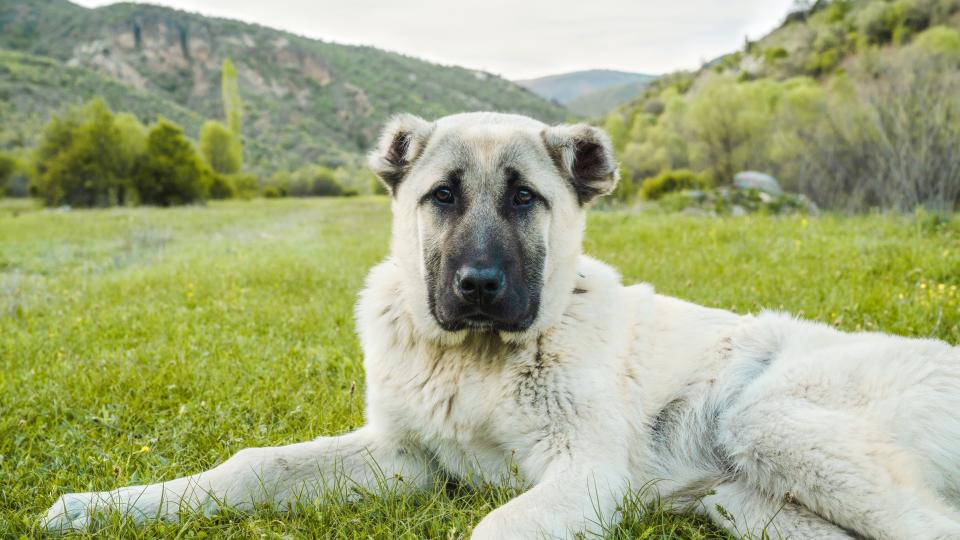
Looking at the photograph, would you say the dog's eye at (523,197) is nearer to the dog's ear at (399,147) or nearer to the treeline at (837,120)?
the dog's ear at (399,147)

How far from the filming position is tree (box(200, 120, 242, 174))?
70.4 metres

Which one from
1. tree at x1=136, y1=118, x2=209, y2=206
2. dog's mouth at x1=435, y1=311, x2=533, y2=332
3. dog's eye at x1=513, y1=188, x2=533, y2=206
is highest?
dog's eye at x1=513, y1=188, x2=533, y2=206

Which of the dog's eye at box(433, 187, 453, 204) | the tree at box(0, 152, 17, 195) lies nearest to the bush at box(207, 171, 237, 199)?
the tree at box(0, 152, 17, 195)

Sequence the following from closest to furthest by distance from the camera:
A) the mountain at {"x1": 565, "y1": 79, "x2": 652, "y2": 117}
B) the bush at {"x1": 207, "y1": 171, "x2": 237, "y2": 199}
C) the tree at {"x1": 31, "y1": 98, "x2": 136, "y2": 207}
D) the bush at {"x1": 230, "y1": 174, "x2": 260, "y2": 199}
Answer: the tree at {"x1": 31, "y1": 98, "x2": 136, "y2": 207}
the bush at {"x1": 207, "y1": 171, "x2": 237, "y2": 199}
the bush at {"x1": 230, "y1": 174, "x2": 260, "y2": 199}
the mountain at {"x1": 565, "y1": 79, "x2": 652, "y2": 117}

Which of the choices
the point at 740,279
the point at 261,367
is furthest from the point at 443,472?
the point at 740,279

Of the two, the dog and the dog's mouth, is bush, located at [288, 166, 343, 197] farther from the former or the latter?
the dog's mouth

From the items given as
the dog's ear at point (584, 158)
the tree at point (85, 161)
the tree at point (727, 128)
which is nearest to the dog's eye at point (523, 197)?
the dog's ear at point (584, 158)

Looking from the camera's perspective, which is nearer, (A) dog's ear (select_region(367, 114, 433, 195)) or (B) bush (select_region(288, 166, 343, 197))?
(A) dog's ear (select_region(367, 114, 433, 195))

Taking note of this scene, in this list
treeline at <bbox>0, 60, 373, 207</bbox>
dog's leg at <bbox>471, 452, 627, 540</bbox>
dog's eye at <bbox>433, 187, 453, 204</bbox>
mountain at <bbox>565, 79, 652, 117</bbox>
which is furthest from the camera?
mountain at <bbox>565, 79, 652, 117</bbox>

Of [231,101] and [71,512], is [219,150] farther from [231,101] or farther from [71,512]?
[71,512]

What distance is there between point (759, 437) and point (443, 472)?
1.55m

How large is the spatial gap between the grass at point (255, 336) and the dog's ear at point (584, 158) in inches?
67.3

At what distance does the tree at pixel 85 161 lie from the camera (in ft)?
133

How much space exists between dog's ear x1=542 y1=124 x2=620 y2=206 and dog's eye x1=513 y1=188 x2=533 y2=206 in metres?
0.29
